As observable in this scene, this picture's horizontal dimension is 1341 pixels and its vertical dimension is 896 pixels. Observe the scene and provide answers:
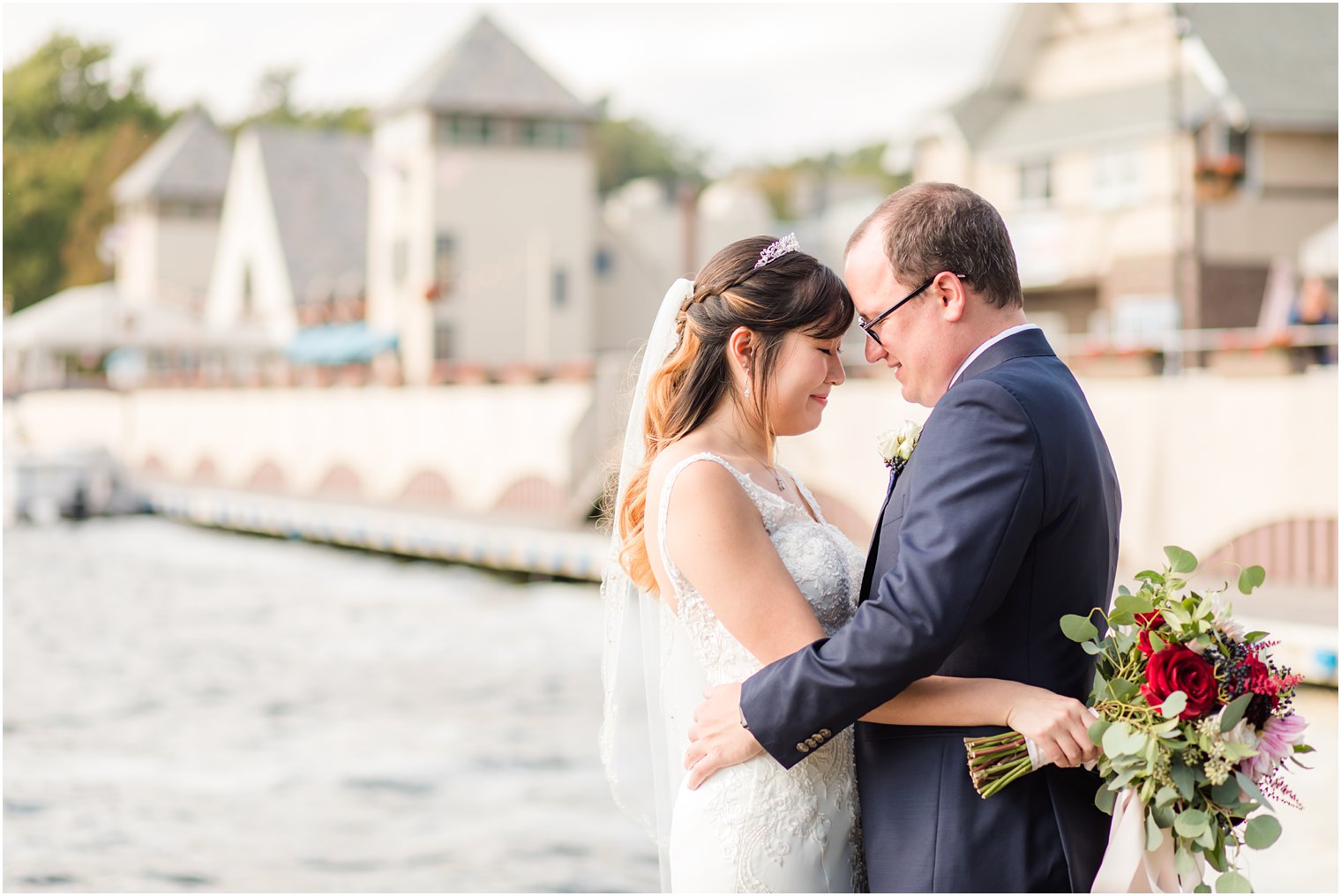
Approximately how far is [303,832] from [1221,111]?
→ 23.0 metres

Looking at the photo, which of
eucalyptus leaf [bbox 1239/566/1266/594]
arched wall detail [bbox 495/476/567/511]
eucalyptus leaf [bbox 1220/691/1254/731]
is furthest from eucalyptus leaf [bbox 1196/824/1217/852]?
arched wall detail [bbox 495/476/567/511]

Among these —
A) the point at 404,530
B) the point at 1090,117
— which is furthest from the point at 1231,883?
the point at 1090,117

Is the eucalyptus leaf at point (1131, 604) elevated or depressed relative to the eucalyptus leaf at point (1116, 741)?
elevated

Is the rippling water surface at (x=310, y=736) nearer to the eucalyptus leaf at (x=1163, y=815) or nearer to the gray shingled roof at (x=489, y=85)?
the eucalyptus leaf at (x=1163, y=815)

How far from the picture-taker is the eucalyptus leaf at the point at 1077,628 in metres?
2.59

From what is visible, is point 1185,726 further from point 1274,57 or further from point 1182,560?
point 1274,57

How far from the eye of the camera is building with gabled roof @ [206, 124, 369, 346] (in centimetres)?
4912

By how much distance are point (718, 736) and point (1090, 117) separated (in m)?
28.3

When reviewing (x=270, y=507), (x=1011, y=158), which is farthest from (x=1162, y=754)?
(x=1011, y=158)

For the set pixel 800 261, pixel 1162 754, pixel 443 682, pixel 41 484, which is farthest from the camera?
pixel 41 484

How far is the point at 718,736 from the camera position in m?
3.02

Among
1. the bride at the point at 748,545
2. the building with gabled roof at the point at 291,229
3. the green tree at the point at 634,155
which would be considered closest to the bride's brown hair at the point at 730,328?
the bride at the point at 748,545

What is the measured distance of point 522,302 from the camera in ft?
134

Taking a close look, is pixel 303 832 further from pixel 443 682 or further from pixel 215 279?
pixel 215 279
